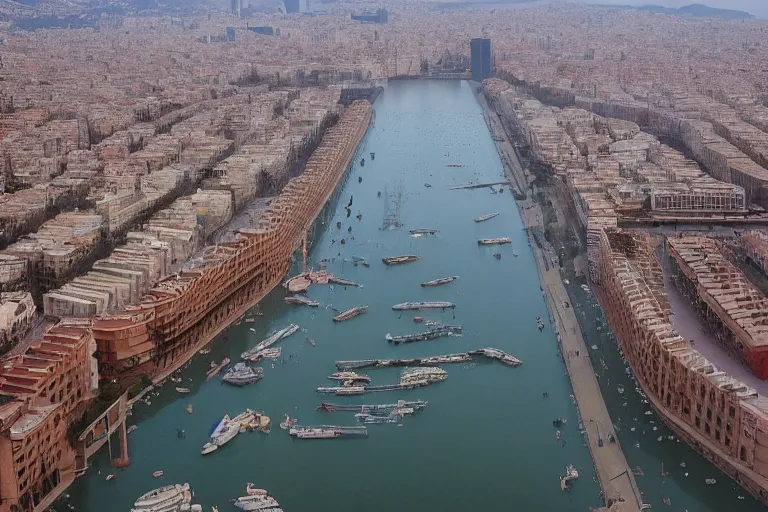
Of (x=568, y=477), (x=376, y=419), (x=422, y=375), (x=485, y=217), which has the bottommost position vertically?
(x=568, y=477)

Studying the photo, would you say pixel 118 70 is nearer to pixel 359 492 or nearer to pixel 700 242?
pixel 700 242

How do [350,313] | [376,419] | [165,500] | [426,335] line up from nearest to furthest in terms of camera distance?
[165,500]
[376,419]
[426,335]
[350,313]

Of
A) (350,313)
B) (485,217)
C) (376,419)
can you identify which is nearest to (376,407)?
(376,419)

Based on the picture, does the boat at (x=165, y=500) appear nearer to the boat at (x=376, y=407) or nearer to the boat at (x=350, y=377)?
the boat at (x=376, y=407)

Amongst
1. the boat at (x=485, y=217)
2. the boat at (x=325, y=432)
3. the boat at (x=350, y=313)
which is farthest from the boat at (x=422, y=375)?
the boat at (x=485, y=217)

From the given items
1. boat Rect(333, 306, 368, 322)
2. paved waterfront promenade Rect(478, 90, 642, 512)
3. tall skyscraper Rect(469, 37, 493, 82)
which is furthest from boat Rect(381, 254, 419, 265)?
tall skyscraper Rect(469, 37, 493, 82)

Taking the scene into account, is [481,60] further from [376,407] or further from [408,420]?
[408,420]
